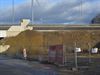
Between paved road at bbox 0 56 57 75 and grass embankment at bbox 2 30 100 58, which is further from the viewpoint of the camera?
grass embankment at bbox 2 30 100 58

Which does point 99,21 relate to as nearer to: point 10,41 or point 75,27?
point 75,27

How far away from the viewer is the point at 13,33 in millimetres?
116875

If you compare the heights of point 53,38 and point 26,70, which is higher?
point 53,38

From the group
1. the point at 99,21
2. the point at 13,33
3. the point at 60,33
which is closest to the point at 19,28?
A: the point at 13,33

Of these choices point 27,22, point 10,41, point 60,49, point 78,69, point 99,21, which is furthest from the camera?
point 99,21

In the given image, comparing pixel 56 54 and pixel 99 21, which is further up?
pixel 99 21

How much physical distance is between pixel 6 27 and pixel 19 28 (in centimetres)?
609

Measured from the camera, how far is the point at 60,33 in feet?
375

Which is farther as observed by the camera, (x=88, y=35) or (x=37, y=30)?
(x=37, y=30)

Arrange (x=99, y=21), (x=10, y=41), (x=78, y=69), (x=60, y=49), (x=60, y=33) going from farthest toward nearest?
(x=99, y=21) < (x=60, y=33) < (x=10, y=41) < (x=60, y=49) < (x=78, y=69)

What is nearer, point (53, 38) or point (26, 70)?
point (26, 70)

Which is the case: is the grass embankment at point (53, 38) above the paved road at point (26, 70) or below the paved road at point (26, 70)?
above

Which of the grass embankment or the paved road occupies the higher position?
the grass embankment

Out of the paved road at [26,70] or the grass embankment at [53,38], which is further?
the grass embankment at [53,38]
